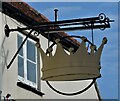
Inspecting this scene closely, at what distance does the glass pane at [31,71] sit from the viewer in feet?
40.1

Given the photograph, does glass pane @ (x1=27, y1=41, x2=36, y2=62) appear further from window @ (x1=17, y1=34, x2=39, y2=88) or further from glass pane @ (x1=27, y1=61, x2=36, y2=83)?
glass pane @ (x1=27, y1=61, x2=36, y2=83)

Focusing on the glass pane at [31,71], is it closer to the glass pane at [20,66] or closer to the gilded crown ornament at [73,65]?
the glass pane at [20,66]

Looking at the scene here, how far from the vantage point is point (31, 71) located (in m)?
12.5

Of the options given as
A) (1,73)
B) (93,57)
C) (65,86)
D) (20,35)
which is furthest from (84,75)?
(65,86)

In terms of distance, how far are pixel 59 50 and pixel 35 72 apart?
15.4 feet

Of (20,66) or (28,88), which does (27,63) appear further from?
(28,88)

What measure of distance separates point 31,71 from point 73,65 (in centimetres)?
468

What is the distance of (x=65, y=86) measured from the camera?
1496 cm

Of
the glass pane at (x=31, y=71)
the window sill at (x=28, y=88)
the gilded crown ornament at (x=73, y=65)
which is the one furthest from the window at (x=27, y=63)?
the gilded crown ornament at (x=73, y=65)

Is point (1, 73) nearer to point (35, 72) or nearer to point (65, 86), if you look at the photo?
point (35, 72)

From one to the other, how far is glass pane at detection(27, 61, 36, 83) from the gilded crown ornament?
4.13 meters

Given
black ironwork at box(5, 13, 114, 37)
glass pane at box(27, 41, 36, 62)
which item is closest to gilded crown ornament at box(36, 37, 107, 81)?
black ironwork at box(5, 13, 114, 37)

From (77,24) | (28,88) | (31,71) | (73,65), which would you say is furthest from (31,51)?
(73,65)

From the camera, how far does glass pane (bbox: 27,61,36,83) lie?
12231 mm
